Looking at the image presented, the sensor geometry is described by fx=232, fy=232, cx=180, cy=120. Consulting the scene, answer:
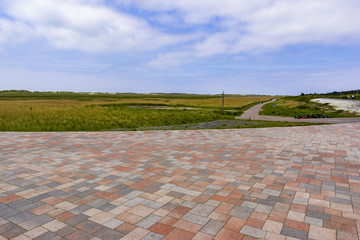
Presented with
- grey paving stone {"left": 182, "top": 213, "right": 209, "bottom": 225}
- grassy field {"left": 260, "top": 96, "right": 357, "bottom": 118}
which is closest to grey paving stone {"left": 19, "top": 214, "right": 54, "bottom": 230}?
grey paving stone {"left": 182, "top": 213, "right": 209, "bottom": 225}

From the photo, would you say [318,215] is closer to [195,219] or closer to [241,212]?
[241,212]

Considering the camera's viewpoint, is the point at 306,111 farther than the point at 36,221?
Yes

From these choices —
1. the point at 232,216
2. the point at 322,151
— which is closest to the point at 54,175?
the point at 232,216

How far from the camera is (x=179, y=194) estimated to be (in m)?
4.21

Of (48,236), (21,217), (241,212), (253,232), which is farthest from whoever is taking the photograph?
(241,212)

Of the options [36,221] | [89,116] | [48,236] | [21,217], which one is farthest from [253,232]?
[89,116]

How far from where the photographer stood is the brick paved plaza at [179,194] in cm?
311

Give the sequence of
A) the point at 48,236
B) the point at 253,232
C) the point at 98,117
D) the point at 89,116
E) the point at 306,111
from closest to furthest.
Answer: the point at 48,236
the point at 253,232
the point at 98,117
the point at 89,116
the point at 306,111

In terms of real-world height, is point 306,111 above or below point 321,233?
below

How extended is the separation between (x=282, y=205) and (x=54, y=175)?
469cm

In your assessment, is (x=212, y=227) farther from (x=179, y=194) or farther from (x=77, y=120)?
(x=77, y=120)

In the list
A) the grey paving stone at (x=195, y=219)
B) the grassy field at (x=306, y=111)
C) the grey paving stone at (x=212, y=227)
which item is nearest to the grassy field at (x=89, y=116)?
the grassy field at (x=306, y=111)

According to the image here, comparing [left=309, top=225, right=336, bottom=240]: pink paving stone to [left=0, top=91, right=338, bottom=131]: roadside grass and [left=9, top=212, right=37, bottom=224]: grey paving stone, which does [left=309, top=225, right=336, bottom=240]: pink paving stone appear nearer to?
[left=9, top=212, right=37, bottom=224]: grey paving stone

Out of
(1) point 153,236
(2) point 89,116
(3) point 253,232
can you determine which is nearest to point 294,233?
(3) point 253,232
